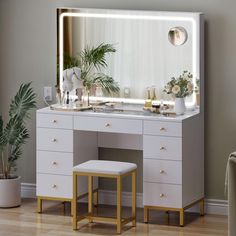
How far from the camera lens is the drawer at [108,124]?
19.7 ft

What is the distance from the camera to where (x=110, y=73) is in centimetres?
647

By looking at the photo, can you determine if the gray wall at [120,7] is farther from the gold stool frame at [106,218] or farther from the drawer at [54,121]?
the gold stool frame at [106,218]

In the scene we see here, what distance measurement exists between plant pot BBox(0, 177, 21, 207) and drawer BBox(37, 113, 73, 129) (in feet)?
1.76

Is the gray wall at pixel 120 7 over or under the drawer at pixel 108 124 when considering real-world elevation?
over

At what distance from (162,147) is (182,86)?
1.64 feet

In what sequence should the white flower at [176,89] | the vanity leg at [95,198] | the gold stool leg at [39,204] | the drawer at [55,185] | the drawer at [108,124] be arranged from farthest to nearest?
the vanity leg at [95,198]
the gold stool leg at [39,204]
the drawer at [55,185]
the white flower at [176,89]
the drawer at [108,124]

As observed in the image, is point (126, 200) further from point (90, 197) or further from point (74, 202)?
point (74, 202)

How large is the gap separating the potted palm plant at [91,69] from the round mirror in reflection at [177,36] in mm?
467

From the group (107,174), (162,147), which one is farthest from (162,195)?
(107,174)

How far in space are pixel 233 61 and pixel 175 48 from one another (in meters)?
0.43

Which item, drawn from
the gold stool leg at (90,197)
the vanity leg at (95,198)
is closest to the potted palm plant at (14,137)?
the vanity leg at (95,198)

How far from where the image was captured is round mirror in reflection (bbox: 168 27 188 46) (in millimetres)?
6180

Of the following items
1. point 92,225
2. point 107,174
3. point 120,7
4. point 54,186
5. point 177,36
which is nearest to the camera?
point 107,174

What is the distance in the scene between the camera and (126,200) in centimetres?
659
